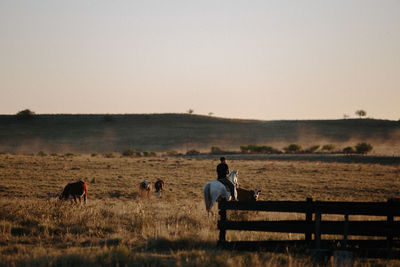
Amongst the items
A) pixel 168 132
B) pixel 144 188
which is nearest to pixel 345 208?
pixel 144 188

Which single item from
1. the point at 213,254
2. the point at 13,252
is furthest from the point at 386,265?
the point at 13,252

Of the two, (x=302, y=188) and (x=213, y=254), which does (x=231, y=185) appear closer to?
(x=213, y=254)

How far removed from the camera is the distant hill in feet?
317

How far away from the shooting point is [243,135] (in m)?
115

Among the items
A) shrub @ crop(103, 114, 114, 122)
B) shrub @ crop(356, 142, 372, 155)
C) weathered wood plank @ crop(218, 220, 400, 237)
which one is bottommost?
weathered wood plank @ crop(218, 220, 400, 237)

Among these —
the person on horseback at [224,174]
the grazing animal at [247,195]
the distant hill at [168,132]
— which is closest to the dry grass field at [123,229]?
the person on horseback at [224,174]

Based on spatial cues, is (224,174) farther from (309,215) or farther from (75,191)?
(75,191)

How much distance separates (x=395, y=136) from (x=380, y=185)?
290ft

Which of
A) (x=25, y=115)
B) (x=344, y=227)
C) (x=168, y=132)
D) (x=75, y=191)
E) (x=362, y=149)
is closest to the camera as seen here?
(x=344, y=227)

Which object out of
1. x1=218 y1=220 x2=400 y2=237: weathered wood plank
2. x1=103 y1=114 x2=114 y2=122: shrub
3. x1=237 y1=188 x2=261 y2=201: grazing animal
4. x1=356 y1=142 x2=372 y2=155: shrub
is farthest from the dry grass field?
x1=103 y1=114 x2=114 y2=122: shrub

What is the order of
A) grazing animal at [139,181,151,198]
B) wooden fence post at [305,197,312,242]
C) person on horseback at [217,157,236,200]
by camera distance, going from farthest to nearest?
grazing animal at [139,181,151,198], person on horseback at [217,157,236,200], wooden fence post at [305,197,312,242]

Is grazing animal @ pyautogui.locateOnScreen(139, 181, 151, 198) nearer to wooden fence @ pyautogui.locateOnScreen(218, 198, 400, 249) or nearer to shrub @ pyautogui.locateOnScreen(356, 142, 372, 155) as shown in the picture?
wooden fence @ pyautogui.locateOnScreen(218, 198, 400, 249)

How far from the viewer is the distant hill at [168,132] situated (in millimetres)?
96750

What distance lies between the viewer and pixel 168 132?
113 m
